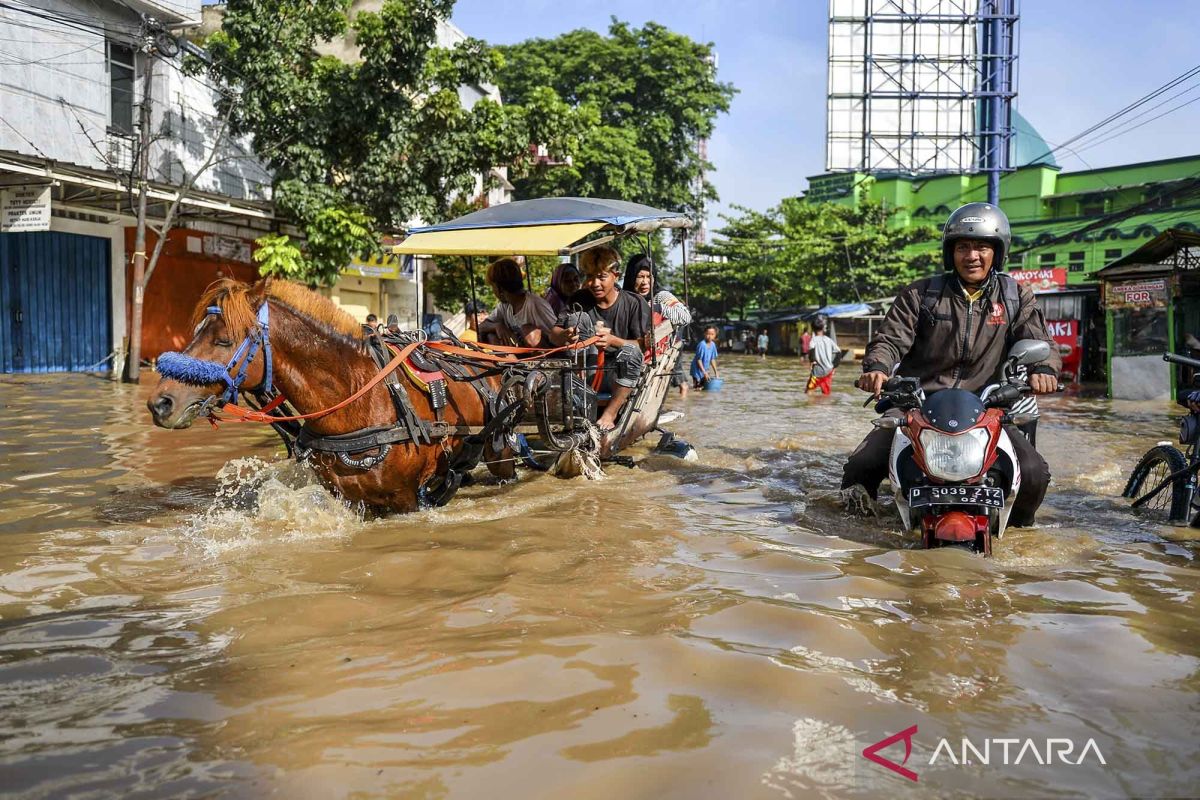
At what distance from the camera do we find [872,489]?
209 inches

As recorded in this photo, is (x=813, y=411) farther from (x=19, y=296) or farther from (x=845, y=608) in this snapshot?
(x=19, y=296)

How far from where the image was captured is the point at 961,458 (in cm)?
400

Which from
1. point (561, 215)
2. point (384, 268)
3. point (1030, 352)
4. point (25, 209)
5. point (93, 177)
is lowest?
point (1030, 352)

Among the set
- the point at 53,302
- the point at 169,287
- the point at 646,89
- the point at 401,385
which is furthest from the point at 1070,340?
the point at 646,89

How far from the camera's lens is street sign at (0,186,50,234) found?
14.6m

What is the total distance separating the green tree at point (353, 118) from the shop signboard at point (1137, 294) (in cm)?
1137

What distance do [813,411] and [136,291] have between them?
12.1m

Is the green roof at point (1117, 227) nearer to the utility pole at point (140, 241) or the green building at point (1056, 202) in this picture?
the green building at point (1056, 202)

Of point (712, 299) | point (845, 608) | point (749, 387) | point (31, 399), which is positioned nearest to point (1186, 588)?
point (845, 608)

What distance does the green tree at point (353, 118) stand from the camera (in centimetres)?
1738

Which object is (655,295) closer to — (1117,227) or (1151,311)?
(1151,311)

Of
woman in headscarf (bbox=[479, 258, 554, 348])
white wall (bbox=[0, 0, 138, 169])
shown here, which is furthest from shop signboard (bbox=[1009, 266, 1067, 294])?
white wall (bbox=[0, 0, 138, 169])

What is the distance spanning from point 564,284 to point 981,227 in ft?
13.0

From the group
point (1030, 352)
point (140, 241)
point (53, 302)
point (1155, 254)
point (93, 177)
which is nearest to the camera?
point (1030, 352)
